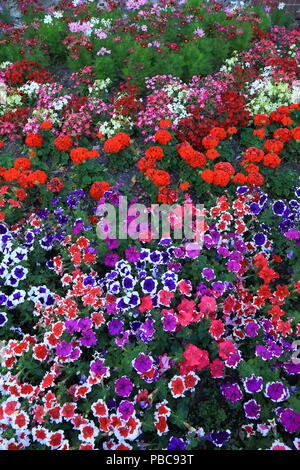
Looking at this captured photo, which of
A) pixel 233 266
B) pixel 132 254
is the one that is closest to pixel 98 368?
pixel 132 254

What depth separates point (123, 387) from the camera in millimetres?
3096

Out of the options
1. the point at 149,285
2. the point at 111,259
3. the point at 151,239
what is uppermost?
the point at 151,239

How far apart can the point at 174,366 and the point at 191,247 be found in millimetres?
1246

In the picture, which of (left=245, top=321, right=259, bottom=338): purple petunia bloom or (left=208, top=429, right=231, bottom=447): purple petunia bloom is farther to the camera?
(left=245, top=321, right=259, bottom=338): purple petunia bloom

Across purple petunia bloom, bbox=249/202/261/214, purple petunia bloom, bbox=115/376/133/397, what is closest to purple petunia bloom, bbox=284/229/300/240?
purple petunia bloom, bbox=249/202/261/214

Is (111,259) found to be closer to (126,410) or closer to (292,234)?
(126,410)

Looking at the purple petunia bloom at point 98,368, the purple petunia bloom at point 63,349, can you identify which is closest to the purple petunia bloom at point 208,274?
the purple petunia bloom at point 98,368

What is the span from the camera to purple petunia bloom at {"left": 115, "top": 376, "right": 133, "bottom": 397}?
306 centimetres

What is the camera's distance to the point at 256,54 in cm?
721

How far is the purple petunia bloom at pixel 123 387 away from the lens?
306 cm

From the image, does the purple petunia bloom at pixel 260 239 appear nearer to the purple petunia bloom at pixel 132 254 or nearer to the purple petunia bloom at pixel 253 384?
the purple petunia bloom at pixel 132 254

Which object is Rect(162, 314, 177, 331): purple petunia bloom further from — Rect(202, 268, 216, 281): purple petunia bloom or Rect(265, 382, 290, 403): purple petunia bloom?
Rect(265, 382, 290, 403): purple petunia bloom

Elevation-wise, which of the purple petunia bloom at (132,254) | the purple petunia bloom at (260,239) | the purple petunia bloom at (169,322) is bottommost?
the purple petunia bloom at (169,322)
